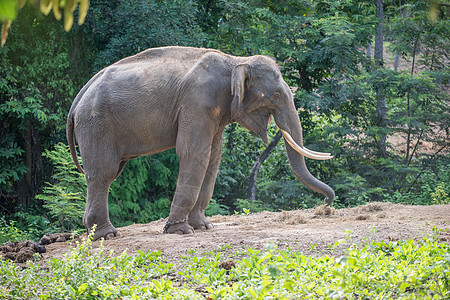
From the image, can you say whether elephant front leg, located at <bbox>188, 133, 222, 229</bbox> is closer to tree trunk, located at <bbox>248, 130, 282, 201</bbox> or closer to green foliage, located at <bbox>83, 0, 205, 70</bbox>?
green foliage, located at <bbox>83, 0, 205, 70</bbox>

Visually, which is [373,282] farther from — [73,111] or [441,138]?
[441,138]

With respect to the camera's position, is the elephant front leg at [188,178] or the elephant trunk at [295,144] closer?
the elephant front leg at [188,178]

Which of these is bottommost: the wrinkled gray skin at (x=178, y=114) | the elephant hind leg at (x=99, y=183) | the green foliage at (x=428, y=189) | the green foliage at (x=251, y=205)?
the green foliage at (x=251, y=205)

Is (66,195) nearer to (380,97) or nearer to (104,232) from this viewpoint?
(104,232)

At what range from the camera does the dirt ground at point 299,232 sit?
5.79 meters

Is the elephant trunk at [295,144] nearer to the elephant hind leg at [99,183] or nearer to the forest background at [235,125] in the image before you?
the elephant hind leg at [99,183]

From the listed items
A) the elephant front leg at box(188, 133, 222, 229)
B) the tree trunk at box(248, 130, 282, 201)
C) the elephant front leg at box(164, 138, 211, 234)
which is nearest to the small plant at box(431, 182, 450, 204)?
the tree trunk at box(248, 130, 282, 201)

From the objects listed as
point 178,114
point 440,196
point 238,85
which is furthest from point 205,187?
point 440,196

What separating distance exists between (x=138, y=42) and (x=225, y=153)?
3.72m

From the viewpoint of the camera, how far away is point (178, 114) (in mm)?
7133

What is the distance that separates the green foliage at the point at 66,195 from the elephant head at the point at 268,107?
13.3 ft

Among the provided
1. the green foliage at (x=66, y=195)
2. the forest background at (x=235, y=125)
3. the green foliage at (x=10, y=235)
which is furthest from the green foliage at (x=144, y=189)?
the green foliage at (x=10, y=235)

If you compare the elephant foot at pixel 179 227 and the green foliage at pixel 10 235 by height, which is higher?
the elephant foot at pixel 179 227

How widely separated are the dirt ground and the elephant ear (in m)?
1.59
